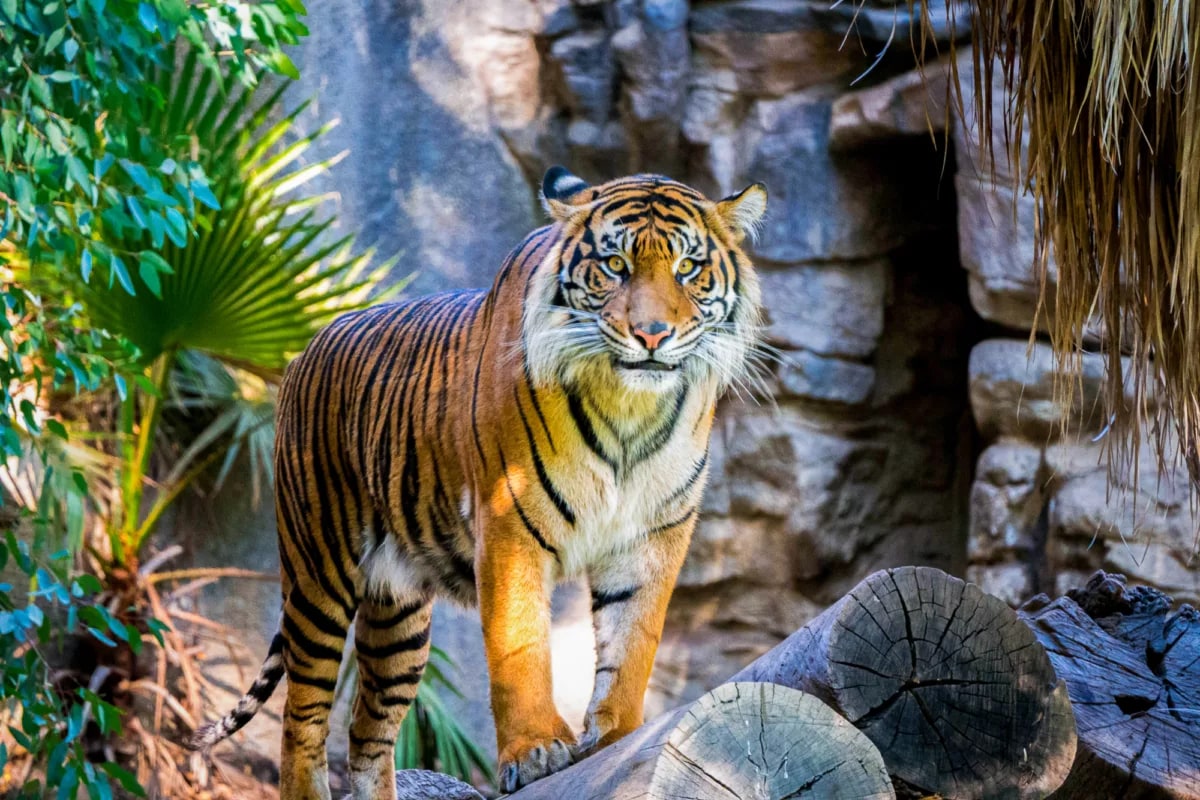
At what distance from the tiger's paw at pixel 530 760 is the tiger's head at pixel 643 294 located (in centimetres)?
82

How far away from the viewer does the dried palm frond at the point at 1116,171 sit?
2705mm

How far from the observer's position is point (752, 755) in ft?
7.07

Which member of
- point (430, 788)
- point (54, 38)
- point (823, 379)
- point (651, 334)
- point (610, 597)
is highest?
point (54, 38)

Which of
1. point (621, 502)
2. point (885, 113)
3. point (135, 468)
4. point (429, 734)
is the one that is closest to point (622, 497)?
point (621, 502)

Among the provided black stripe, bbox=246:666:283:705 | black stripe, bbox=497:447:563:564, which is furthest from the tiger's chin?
black stripe, bbox=246:666:283:705

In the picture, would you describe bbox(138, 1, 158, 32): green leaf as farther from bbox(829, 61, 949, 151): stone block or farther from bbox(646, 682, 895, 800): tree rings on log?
bbox(829, 61, 949, 151): stone block

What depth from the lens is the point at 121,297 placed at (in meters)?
5.45

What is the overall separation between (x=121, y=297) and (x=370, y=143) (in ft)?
7.21

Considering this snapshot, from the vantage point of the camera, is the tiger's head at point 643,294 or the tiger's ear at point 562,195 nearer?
the tiger's head at point 643,294

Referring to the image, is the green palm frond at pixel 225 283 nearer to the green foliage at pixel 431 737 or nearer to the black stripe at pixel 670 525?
the green foliage at pixel 431 737

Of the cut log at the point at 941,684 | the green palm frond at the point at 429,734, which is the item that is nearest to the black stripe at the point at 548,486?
the cut log at the point at 941,684

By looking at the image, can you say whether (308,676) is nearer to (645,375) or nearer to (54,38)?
(645,375)

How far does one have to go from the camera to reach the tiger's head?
3.17 metres

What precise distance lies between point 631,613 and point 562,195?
1.08 metres
